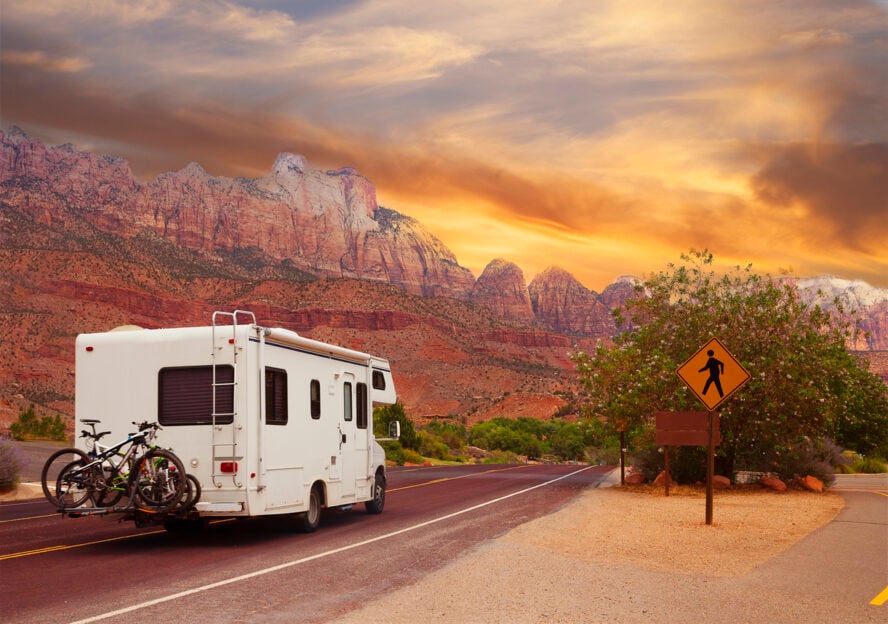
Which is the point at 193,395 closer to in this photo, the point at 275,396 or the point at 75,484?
the point at 275,396

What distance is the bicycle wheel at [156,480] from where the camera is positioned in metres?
13.6

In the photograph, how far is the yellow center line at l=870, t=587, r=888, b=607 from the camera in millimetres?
9898

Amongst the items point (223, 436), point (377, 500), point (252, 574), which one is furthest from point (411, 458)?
point (252, 574)

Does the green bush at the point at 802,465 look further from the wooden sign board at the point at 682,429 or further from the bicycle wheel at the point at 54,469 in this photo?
the bicycle wheel at the point at 54,469

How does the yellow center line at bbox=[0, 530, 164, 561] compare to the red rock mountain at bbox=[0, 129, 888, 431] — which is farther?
the red rock mountain at bbox=[0, 129, 888, 431]

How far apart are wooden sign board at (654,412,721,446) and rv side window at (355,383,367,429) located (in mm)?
8376

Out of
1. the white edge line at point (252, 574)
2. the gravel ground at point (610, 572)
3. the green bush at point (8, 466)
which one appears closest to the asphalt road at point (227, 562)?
the white edge line at point (252, 574)

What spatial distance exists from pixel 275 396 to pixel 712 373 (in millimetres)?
7707

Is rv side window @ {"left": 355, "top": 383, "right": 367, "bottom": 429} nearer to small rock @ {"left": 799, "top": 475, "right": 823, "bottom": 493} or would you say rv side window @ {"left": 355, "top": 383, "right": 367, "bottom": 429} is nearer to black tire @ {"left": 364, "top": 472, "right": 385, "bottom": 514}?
black tire @ {"left": 364, "top": 472, "right": 385, "bottom": 514}

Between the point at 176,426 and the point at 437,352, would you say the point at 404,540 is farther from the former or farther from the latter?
the point at 437,352

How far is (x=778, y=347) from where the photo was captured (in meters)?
27.1

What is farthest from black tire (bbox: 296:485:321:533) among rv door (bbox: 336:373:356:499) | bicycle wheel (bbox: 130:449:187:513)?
bicycle wheel (bbox: 130:449:187:513)

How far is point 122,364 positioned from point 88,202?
417 ft

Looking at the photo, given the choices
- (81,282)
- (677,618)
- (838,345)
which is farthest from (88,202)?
(677,618)
